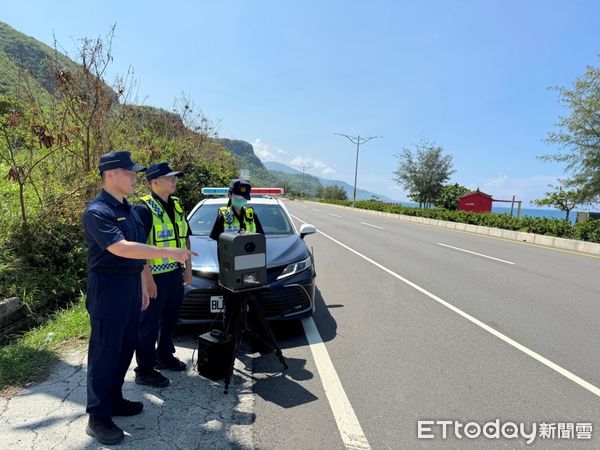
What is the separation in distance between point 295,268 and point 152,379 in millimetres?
1856

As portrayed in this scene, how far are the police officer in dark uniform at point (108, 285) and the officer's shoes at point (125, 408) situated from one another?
0.75ft

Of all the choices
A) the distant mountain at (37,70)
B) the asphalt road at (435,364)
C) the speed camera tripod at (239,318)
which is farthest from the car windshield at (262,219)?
the distant mountain at (37,70)

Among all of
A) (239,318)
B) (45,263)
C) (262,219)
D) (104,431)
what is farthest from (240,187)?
(45,263)

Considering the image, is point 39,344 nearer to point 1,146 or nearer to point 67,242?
point 67,242

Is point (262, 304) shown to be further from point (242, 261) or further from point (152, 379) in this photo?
point (152, 379)

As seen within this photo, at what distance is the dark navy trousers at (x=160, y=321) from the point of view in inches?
A: 133

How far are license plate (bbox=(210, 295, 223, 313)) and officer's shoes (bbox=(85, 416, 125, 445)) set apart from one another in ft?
5.17

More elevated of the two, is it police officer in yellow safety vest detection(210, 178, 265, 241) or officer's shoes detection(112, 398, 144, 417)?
police officer in yellow safety vest detection(210, 178, 265, 241)

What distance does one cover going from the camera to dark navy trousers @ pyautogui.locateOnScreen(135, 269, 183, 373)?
133 inches

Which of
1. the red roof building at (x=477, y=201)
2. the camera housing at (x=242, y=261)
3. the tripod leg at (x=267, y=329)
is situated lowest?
the tripod leg at (x=267, y=329)

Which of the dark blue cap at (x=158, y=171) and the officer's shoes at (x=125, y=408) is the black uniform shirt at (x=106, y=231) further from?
the officer's shoes at (x=125, y=408)

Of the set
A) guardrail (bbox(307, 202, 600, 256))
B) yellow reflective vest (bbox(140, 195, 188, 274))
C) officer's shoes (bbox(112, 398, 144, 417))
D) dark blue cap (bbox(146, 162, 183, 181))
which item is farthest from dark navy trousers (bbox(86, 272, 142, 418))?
guardrail (bbox(307, 202, 600, 256))

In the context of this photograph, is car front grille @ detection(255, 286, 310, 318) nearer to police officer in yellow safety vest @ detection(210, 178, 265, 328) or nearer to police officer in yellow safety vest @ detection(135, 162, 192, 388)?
police officer in yellow safety vest @ detection(210, 178, 265, 328)

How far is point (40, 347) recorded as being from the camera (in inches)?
159
